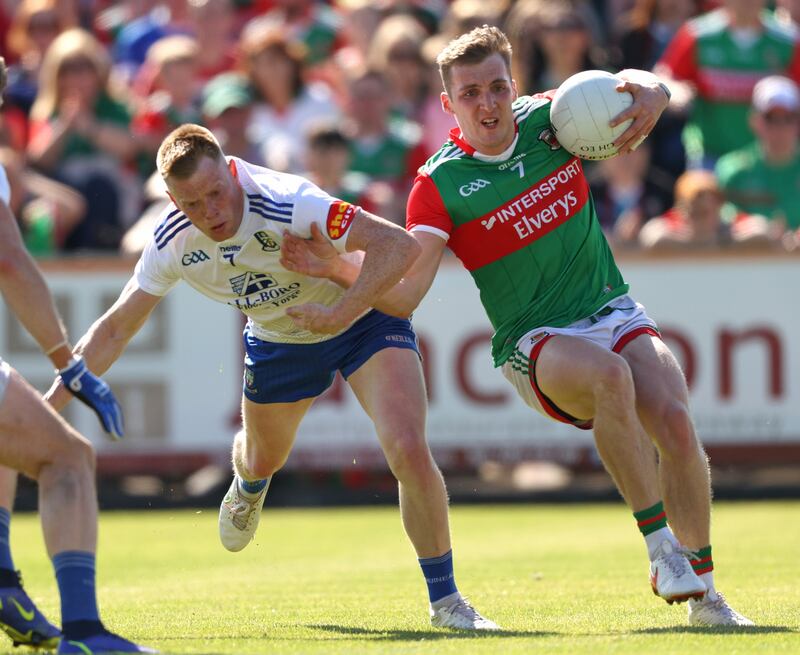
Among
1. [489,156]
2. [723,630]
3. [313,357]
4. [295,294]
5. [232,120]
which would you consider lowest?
[723,630]

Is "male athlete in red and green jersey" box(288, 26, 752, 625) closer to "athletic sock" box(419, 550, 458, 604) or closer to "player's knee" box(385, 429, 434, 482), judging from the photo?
"player's knee" box(385, 429, 434, 482)

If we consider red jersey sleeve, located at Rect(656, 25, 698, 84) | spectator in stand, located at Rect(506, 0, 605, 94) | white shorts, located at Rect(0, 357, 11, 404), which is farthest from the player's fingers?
red jersey sleeve, located at Rect(656, 25, 698, 84)

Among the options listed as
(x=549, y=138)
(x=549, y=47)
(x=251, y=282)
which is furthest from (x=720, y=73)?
(x=251, y=282)

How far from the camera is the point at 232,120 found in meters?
15.1

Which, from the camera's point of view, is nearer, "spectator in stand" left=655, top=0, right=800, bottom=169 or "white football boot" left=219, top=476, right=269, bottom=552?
"white football boot" left=219, top=476, right=269, bottom=552

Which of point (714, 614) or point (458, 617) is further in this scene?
point (458, 617)

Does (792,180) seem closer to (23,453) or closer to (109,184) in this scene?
(109,184)

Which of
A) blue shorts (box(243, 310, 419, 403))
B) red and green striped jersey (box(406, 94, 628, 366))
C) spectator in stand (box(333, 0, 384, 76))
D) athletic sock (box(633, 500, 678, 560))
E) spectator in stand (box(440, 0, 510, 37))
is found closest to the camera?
athletic sock (box(633, 500, 678, 560))

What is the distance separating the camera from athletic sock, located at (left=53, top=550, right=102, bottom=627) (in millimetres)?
6207

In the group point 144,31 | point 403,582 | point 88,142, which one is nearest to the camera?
point 403,582

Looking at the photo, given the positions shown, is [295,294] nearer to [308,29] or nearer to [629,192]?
[629,192]

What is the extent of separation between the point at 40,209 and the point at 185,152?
27.6 feet

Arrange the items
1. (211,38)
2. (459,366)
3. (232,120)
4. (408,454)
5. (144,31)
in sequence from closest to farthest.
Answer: (408,454), (459,366), (232,120), (211,38), (144,31)

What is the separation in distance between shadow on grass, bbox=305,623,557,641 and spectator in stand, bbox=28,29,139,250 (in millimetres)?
8614
